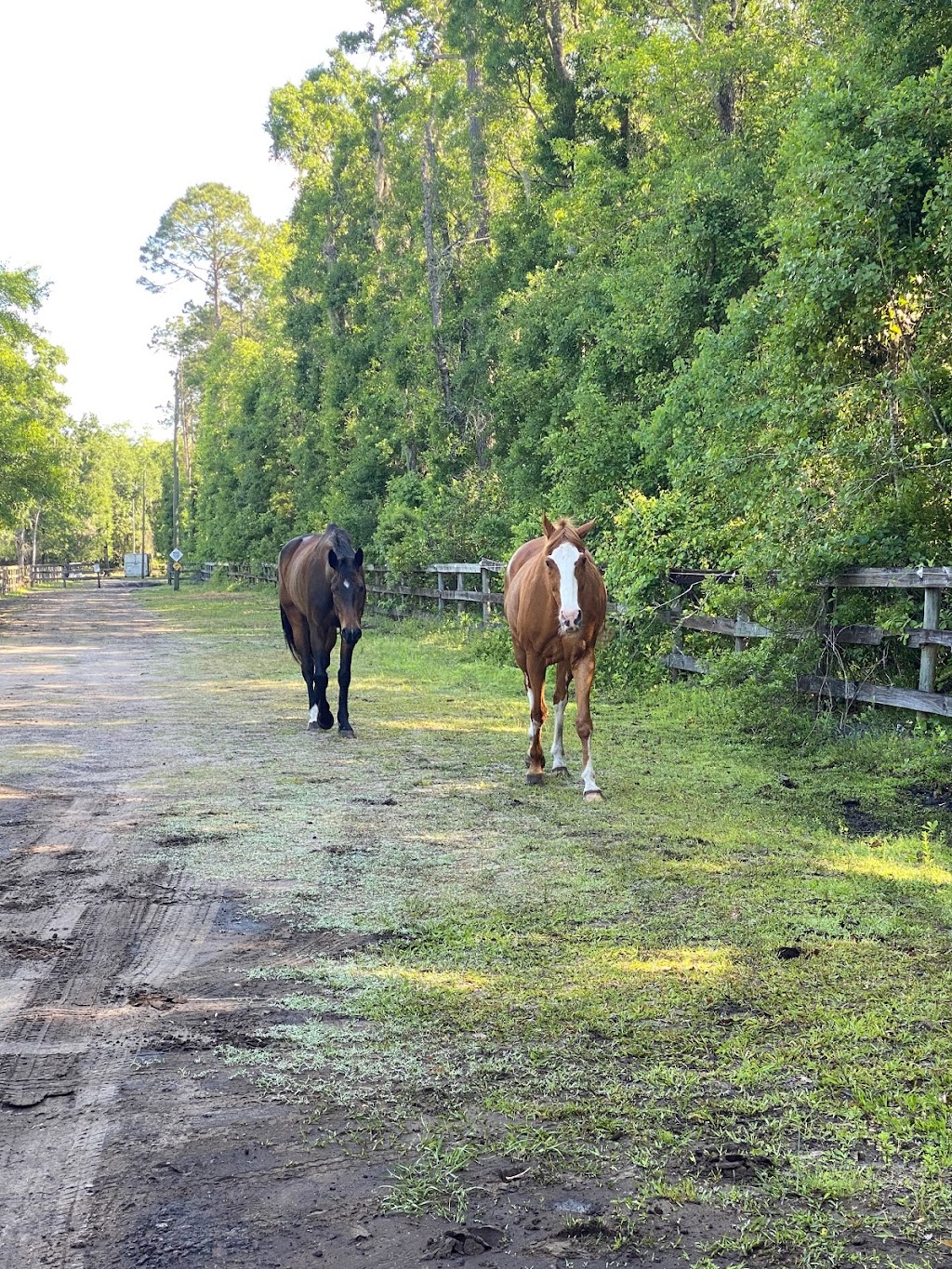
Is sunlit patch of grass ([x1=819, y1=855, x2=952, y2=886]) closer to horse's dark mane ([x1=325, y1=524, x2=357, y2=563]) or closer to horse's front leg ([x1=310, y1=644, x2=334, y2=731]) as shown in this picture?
horse's front leg ([x1=310, y1=644, x2=334, y2=731])

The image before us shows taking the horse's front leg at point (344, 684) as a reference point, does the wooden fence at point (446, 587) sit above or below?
above

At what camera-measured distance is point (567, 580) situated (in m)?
7.19

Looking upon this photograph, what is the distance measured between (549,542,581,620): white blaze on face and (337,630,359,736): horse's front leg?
317 centimetres

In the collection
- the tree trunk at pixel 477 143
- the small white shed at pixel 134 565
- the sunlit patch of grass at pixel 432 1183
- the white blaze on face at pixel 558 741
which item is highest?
the tree trunk at pixel 477 143

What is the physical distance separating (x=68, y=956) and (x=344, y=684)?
6113 mm

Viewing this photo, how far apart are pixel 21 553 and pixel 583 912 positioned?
74.9 meters

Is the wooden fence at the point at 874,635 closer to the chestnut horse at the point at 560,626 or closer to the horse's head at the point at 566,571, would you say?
the chestnut horse at the point at 560,626

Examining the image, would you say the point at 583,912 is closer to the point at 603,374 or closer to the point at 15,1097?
the point at 15,1097

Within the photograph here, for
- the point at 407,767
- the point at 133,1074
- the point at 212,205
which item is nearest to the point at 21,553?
the point at 212,205

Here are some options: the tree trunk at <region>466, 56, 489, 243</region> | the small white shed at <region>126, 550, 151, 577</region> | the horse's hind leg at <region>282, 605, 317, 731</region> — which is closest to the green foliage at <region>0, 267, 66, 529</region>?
the tree trunk at <region>466, 56, 489, 243</region>

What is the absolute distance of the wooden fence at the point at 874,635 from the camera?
773 cm

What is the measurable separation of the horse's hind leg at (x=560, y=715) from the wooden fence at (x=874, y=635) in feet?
6.97

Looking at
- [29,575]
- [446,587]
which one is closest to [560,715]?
[446,587]

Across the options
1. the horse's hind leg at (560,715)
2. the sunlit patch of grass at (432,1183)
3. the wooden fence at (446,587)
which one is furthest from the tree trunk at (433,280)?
the sunlit patch of grass at (432,1183)
